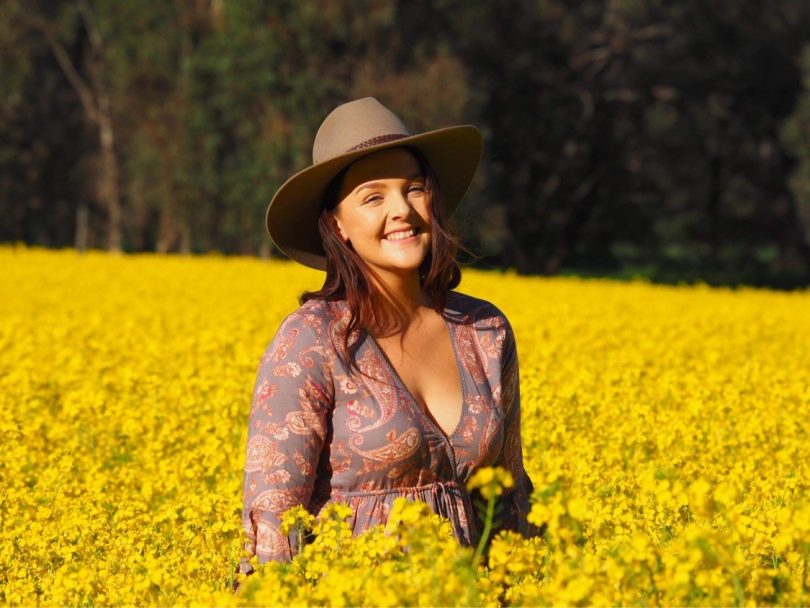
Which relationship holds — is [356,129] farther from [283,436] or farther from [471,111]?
[471,111]

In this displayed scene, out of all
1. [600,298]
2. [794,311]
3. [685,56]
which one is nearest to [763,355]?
[794,311]

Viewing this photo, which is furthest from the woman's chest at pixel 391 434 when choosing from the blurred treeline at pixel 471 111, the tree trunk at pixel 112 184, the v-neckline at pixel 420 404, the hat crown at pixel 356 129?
the tree trunk at pixel 112 184

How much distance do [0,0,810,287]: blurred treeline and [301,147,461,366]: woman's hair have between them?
26.8 metres

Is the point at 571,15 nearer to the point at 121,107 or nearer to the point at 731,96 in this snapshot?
the point at 731,96

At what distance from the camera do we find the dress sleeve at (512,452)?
12.3 feet

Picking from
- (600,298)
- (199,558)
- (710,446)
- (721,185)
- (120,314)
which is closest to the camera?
(199,558)

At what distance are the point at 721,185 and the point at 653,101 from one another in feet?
19.8

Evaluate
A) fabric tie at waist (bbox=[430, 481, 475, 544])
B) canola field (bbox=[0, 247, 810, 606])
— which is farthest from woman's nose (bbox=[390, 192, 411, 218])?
canola field (bbox=[0, 247, 810, 606])

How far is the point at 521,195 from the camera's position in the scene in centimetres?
3594

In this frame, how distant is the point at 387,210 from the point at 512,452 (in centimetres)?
71

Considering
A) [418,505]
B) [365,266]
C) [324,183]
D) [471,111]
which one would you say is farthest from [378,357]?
[471,111]

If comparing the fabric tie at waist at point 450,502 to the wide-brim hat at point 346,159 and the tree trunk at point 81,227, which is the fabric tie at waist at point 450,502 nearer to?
the wide-brim hat at point 346,159

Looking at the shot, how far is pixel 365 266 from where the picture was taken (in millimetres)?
3754

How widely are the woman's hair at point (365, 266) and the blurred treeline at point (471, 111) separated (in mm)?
26769
